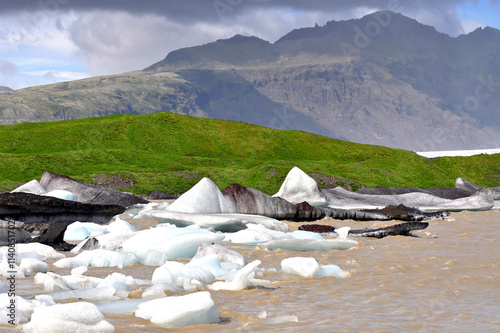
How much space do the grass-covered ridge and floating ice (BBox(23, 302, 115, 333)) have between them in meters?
41.4

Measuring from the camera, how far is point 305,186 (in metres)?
30.8

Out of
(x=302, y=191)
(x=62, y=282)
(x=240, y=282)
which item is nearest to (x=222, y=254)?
(x=240, y=282)

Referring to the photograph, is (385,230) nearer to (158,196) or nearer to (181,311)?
(181,311)

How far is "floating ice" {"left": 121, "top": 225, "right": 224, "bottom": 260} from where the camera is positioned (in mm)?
11297

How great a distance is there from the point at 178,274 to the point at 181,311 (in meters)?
2.72

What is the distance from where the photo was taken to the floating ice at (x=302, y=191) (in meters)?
30.7

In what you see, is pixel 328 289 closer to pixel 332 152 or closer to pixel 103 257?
pixel 103 257

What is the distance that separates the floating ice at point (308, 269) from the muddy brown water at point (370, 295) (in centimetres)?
→ 22

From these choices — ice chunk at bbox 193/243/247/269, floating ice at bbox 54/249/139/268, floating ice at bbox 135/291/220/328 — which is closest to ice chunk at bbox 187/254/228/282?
ice chunk at bbox 193/243/247/269

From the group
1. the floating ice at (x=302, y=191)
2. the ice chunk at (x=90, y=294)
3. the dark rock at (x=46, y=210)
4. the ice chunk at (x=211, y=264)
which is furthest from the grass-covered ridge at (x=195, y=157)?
the ice chunk at (x=90, y=294)

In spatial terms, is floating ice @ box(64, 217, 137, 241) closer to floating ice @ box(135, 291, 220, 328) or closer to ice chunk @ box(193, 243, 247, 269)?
ice chunk @ box(193, 243, 247, 269)

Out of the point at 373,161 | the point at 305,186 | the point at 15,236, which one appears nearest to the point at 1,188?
the point at 305,186

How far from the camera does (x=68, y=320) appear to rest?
195 inches

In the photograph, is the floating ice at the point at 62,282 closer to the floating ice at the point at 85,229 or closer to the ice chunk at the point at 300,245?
the ice chunk at the point at 300,245
